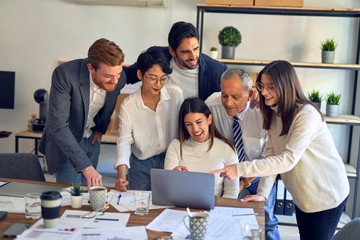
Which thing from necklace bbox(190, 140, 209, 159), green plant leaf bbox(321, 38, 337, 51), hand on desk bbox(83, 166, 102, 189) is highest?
green plant leaf bbox(321, 38, 337, 51)

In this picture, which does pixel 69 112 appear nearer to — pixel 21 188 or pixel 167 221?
pixel 21 188

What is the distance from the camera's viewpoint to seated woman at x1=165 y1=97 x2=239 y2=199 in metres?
2.11

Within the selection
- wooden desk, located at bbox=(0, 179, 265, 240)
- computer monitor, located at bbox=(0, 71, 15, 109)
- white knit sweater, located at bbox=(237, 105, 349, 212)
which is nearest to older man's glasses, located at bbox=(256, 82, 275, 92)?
white knit sweater, located at bbox=(237, 105, 349, 212)

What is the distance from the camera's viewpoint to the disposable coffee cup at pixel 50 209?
5.02 ft

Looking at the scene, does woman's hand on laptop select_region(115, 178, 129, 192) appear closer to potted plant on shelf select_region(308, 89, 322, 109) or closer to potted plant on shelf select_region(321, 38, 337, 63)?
potted plant on shelf select_region(308, 89, 322, 109)

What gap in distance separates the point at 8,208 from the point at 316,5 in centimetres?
324

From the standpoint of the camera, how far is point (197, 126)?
2117mm

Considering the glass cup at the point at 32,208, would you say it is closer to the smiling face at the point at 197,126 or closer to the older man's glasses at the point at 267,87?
the smiling face at the point at 197,126

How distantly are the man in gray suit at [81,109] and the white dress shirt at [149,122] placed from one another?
0.16 m

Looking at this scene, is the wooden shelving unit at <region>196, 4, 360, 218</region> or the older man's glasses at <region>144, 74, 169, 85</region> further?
the wooden shelving unit at <region>196, 4, 360, 218</region>

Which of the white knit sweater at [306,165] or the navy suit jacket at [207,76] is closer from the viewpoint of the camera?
the white knit sweater at [306,165]

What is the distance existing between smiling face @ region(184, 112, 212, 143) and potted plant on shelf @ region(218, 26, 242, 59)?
1756 mm

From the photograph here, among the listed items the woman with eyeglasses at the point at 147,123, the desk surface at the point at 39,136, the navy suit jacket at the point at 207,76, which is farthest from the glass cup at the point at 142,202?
the desk surface at the point at 39,136

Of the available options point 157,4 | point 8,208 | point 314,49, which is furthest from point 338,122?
point 8,208
